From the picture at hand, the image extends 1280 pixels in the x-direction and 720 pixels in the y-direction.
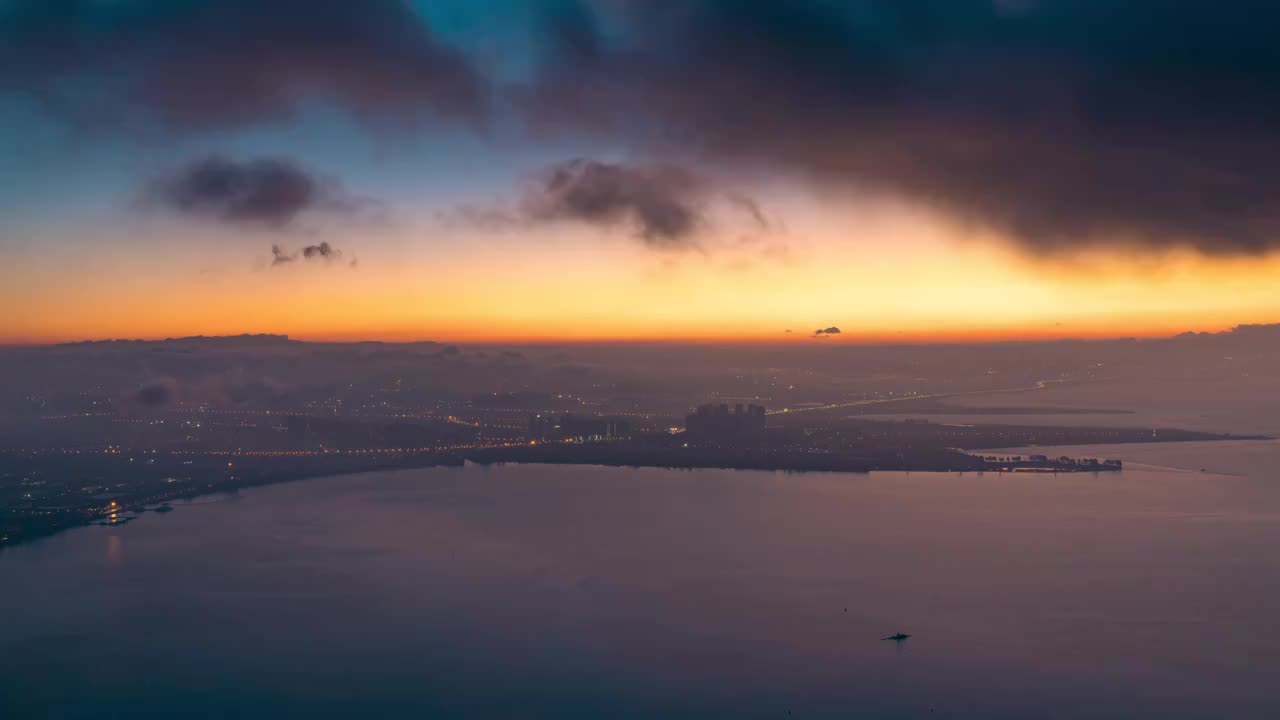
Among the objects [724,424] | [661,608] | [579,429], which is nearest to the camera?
[661,608]

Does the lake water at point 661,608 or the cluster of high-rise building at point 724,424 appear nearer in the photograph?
the lake water at point 661,608

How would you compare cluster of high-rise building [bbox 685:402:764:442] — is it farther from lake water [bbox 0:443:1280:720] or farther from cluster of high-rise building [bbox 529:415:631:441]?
lake water [bbox 0:443:1280:720]

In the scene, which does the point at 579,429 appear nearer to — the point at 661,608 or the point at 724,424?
the point at 724,424

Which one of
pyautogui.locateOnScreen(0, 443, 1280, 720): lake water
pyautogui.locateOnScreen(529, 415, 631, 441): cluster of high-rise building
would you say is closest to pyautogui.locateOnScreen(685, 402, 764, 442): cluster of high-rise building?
pyautogui.locateOnScreen(529, 415, 631, 441): cluster of high-rise building

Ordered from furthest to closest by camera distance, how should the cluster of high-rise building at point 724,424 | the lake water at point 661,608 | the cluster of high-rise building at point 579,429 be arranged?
the cluster of high-rise building at point 579,429, the cluster of high-rise building at point 724,424, the lake water at point 661,608

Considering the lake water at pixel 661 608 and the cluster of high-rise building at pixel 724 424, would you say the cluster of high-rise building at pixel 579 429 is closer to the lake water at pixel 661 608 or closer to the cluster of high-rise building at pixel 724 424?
the cluster of high-rise building at pixel 724 424

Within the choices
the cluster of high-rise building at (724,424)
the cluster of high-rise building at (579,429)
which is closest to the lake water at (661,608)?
the cluster of high-rise building at (724,424)

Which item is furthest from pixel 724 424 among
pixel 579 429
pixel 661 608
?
pixel 661 608

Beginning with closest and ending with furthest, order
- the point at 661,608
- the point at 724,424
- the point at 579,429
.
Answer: the point at 661,608, the point at 724,424, the point at 579,429
